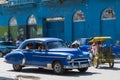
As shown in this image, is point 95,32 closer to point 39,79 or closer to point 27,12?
point 27,12

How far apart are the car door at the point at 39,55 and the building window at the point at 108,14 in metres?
15.5

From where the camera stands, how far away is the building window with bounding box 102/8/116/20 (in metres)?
34.5

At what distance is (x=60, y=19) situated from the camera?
40562 mm

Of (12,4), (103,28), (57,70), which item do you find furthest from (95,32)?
(57,70)

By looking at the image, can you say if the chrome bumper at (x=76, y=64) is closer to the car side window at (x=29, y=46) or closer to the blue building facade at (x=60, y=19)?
the car side window at (x=29, y=46)

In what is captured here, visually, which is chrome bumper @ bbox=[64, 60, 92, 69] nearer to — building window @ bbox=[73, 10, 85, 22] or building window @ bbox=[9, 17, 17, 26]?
building window @ bbox=[73, 10, 85, 22]

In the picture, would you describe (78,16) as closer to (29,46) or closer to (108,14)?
(108,14)

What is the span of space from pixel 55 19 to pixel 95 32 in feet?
21.7

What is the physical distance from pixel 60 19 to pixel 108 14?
7.05 metres

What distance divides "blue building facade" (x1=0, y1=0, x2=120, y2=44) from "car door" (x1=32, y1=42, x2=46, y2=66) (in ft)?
48.8

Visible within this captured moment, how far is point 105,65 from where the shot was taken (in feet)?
80.2

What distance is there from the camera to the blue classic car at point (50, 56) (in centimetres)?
1855

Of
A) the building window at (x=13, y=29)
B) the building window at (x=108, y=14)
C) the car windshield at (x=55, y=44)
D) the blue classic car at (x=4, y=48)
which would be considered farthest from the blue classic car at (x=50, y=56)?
the building window at (x=13, y=29)

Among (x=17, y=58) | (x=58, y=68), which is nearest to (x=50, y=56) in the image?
(x=58, y=68)
